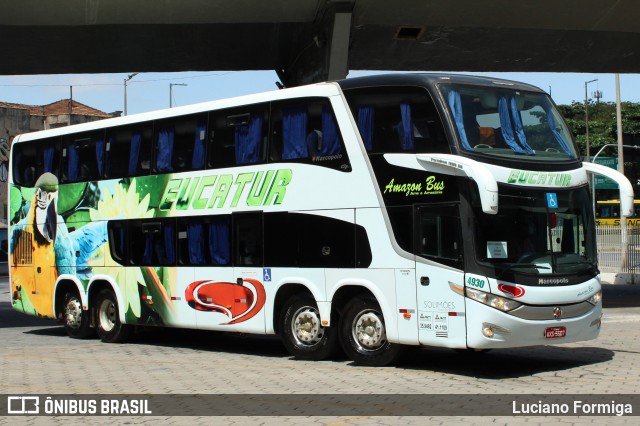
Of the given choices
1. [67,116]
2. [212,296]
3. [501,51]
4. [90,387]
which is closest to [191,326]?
[212,296]

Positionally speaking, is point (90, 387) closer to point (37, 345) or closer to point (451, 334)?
point (451, 334)

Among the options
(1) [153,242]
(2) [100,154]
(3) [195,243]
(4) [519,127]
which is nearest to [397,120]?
(4) [519,127]

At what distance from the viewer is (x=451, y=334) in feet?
43.4

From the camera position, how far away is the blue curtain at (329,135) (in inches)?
591

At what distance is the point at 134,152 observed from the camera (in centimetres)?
1884

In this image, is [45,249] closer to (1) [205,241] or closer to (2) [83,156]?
(2) [83,156]

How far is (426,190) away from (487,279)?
1.55m

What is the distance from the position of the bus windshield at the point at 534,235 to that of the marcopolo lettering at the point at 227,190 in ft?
12.5

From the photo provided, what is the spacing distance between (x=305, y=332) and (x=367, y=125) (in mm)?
3434

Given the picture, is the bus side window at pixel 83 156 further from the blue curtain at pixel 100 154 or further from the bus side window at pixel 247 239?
the bus side window at pixel 247 239

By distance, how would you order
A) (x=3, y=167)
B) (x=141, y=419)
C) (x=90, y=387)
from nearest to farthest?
(x=141, y=419), (x=90, y=387), (x=3, y=167)

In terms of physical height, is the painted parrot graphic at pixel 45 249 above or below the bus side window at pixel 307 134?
below

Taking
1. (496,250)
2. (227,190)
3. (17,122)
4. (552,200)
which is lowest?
(496,250)

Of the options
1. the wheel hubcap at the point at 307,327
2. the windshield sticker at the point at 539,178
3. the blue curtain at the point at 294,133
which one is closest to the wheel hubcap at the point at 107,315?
the wheel hubcap at the point at 307,327
